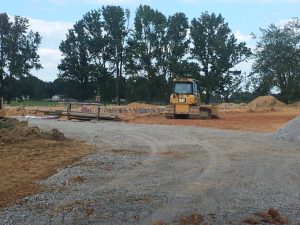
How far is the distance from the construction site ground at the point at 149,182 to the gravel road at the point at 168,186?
1 cm

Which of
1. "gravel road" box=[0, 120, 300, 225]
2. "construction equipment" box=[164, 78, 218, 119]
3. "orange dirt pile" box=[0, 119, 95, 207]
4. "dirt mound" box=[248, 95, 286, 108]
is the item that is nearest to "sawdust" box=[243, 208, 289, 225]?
"gravel road" box=[0, 120, 300, 225]

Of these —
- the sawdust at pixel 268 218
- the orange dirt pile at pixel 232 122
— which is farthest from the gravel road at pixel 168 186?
the orange dirt pile at pixel 232 122

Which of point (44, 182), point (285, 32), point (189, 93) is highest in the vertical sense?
point (285, 32)

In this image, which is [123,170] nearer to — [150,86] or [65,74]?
[150,86]

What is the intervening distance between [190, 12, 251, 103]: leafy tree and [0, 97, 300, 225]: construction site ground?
58.5 metres

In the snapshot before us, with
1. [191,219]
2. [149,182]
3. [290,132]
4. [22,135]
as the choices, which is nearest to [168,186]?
[149,182]

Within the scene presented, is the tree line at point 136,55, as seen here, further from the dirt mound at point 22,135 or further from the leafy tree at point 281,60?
the dirt mound at point 22,135

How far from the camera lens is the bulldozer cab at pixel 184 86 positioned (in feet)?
109

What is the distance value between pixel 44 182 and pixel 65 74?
72.6 metres

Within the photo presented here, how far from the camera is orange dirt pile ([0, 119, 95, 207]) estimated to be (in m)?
9.09

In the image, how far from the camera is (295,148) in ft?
52.4

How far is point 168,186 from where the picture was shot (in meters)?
9.35

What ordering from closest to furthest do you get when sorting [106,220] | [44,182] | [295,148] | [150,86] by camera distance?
[106,220]
[44,182]
[295,148]
[150,86]

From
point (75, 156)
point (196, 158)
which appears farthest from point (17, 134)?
point (196, 158)
